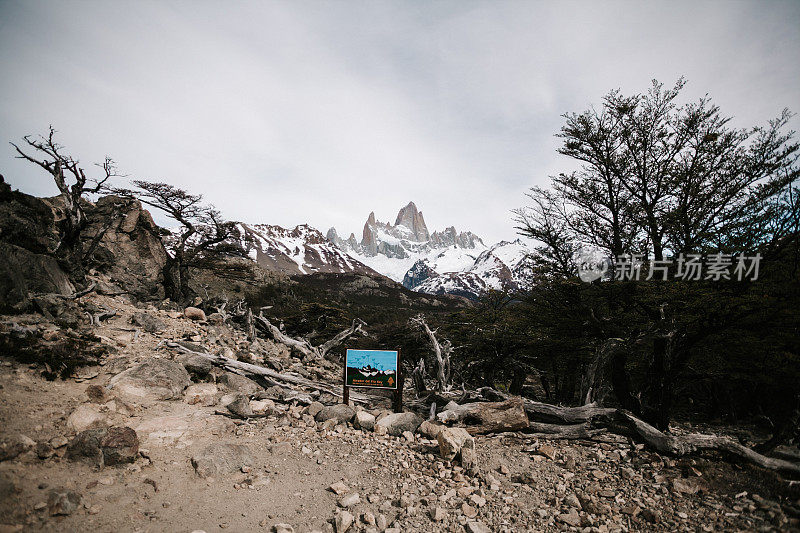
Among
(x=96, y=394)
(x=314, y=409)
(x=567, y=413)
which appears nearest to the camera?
(x=96, y=394)

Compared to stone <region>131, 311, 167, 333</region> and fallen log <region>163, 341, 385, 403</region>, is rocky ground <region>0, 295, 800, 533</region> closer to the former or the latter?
fallen log <region>163, 341, 385, 403</region>

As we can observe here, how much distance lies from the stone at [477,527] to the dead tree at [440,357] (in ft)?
22.8

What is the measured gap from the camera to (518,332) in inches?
482

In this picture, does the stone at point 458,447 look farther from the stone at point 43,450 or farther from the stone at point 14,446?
the stone at point 14,446

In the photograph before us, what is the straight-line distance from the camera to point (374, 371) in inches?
297

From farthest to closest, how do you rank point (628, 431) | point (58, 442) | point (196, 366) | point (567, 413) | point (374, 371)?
point (196, 366), point (374, 371), point (567, 413), point (628, 431), point (58, 442)

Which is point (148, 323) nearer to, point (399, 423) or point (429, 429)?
point (399, 423)

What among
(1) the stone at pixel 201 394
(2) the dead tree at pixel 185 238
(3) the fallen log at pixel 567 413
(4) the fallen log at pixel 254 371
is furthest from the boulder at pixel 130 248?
(3) the fallen log at pixel 567 413

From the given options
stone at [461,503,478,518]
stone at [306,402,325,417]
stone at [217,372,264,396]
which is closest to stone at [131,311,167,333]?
stone at [217,372,264,396]

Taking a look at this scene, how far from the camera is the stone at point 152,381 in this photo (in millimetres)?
6320

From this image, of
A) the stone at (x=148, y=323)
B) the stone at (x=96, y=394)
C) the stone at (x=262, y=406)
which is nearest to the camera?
the stone at (x=96, y=394)

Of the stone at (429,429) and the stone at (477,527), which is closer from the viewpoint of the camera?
the stone at (477,527)

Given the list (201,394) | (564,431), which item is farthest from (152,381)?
(564,431)

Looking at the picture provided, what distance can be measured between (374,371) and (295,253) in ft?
557
